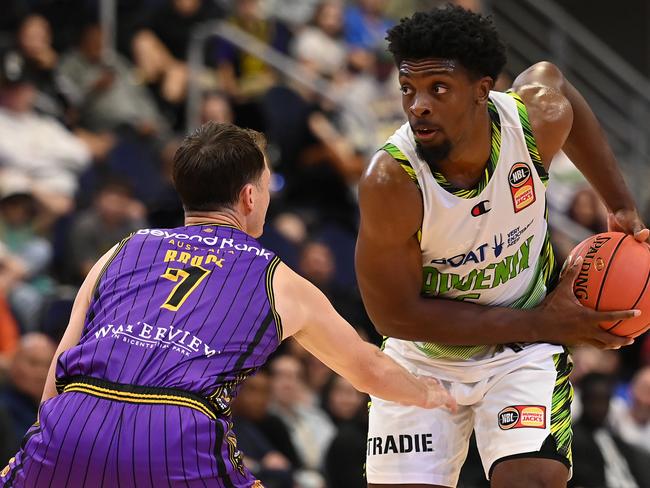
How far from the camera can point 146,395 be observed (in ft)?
10.9

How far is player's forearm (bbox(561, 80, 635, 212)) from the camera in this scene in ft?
16.0

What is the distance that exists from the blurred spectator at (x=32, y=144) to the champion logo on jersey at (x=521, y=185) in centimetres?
508

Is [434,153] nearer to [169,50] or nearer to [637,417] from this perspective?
[637,417]

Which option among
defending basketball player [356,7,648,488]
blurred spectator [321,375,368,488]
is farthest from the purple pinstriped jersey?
blurred spectator [321,375,368,488]

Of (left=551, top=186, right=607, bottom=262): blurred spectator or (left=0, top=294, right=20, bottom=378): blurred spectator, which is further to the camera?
(left=551, top=186, right=607, bottom=262): blurred spectator

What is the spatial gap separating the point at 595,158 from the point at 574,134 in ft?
0.51

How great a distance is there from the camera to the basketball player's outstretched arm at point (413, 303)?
4238 millimetres

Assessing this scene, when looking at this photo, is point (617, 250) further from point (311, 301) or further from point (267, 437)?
point (267, 437)

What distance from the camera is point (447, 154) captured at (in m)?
4.26

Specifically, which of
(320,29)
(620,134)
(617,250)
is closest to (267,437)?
(617,250)

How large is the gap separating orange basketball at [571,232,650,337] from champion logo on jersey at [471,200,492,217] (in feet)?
1.59

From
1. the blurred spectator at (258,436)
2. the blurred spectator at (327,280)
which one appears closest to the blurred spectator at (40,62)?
the blurred spectator at (327,280)

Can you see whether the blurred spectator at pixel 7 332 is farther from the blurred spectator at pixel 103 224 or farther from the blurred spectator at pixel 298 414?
the blurred spectator at pixel 298 414

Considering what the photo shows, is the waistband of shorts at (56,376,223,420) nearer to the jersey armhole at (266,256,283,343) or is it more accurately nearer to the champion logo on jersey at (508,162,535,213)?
the jersey armhole at (266,256,283,343)
